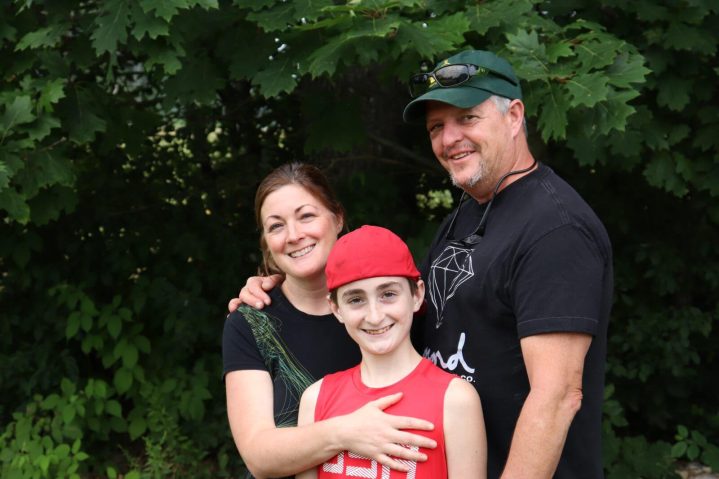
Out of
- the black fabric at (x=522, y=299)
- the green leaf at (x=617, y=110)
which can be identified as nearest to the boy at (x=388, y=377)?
the black fabric at (x=522, y=299)

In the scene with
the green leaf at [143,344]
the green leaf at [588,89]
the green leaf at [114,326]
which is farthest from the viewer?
the green leaf at [143,344]

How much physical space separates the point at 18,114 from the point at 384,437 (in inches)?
108

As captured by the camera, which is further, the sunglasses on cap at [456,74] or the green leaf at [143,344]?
the green leaf at [143,344]

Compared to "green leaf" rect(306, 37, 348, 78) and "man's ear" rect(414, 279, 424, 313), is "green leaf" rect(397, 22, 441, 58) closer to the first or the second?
"green leaf" rect(306, 37, 348, 78)

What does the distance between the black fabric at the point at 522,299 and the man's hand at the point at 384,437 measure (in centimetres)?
25

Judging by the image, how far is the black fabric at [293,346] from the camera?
2617 mm

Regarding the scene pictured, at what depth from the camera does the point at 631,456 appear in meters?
5.58

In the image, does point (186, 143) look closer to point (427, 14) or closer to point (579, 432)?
point (427, 14)

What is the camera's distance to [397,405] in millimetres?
2338

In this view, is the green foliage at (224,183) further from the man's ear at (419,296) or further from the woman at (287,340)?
the man's ear at (419,296)

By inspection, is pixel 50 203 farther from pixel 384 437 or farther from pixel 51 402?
pixel 384 437

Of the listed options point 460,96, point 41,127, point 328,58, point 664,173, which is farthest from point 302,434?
point 664,173

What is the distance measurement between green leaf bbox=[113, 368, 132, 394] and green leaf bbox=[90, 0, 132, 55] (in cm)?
266

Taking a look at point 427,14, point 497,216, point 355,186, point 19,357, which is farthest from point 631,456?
point 19,357
